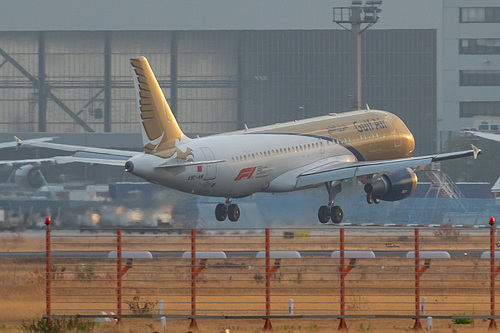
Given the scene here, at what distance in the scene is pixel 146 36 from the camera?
131750 mm

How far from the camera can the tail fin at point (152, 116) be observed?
52.2 metres

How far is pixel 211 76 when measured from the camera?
131m

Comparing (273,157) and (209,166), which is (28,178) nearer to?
(273,157)

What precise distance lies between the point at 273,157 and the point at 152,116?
8.24 meters

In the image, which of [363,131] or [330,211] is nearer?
[330,211]

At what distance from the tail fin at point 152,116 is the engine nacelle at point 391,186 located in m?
13.5

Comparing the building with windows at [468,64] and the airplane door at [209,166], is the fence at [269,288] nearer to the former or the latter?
the airplane door at [209,166]

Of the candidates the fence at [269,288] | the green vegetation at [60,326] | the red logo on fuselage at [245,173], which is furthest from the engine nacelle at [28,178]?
the green vegetation at [60,326]

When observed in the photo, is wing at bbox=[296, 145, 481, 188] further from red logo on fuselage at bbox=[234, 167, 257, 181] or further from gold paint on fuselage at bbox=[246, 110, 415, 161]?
red logo on fuselage at bbox=[234, 167, 257, 181]

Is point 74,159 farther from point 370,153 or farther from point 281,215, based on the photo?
point 370,153

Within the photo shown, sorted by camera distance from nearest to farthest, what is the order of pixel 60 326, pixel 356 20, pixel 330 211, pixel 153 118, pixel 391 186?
pixel 60 326 → pixel 153 118 → pixel 330 211 → pixel 391 186 → pixel 356 20

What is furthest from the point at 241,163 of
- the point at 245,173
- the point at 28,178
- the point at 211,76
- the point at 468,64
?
the point at 468,64

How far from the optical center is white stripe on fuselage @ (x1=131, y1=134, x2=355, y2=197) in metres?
51.8

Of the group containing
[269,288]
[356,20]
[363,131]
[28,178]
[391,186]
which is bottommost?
[269,288]
